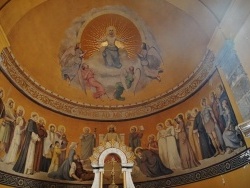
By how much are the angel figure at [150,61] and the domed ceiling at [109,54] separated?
4cm

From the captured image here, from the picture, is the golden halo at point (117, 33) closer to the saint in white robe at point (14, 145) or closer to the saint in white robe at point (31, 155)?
the saint in white robe at point (31, 155)

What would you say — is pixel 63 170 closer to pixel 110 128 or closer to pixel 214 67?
pixel 110 128

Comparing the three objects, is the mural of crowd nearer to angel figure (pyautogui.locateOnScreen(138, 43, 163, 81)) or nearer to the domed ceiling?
the domed ceiling

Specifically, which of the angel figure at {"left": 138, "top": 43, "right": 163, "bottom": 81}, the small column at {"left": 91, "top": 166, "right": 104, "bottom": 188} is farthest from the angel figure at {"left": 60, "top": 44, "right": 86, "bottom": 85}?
the small column at {"left": 91, "top": 166, "right": 104, "bottom": 188}

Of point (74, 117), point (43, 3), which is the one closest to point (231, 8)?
point (43, 3)

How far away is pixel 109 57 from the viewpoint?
1173 cm

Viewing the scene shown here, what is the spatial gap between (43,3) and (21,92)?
10.5 feet

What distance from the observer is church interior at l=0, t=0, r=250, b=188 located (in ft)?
26.7

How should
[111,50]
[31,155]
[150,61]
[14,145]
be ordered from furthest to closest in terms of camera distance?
[111,50], [150,61], [31,155], [14,145]

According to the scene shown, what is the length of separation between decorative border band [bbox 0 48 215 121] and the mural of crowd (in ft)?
1.83

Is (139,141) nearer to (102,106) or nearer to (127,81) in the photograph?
(102,106)

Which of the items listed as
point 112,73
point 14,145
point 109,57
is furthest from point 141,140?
point 14,145

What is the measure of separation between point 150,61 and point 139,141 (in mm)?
3369

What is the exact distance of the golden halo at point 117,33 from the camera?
10.9m
